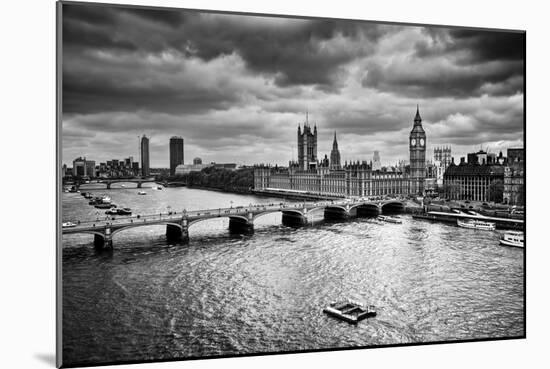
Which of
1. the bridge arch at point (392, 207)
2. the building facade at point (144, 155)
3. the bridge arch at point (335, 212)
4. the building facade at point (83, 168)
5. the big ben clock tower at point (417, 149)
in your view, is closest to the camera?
the building facade at point (83, 168)

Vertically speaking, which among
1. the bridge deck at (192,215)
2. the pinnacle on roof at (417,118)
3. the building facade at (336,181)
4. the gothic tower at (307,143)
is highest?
the pinnacle on roof at (417,118)

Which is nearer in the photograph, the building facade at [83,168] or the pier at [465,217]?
the building facade at [83,168]

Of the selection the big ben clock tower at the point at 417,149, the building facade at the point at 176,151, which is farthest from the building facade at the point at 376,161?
the building facade at the point at 176,151

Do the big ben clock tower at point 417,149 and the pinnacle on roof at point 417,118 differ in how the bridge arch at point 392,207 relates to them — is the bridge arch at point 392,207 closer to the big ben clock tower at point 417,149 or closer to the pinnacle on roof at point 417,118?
the big ben clock tower at point 417,149

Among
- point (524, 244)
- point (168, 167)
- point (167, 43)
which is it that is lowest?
point (524, 244)

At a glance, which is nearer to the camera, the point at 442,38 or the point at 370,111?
the point at 442,38

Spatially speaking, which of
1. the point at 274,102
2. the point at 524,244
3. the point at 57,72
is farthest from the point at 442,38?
the point at 57,72

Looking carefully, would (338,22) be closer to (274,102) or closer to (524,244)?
(274,102)

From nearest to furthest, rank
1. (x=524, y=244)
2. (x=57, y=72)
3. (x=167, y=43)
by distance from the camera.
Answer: (x=57, y=72) < (x=167, y=43) < (x=524, y=244)
